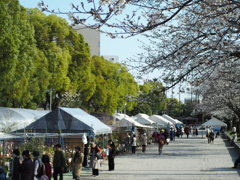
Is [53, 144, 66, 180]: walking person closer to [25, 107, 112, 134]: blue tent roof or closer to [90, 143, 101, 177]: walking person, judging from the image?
[90, 143, 101, 177]: walking person

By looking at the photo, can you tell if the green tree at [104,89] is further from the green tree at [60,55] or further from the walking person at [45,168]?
the walking person at [45,168]

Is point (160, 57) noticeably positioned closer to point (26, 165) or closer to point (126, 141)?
point (26, 165)

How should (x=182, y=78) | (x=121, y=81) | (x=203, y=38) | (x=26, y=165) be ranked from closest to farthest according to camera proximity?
(x=26, y=165), (x=203, y=38), (x=182, y=78), (x=121, y=81)

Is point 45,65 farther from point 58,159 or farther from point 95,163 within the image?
point 58,159

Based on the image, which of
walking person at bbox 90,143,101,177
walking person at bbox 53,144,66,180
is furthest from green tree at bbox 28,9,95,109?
walking person at bbox 53,144,66,180

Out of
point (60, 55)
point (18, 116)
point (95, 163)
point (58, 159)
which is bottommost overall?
point (95, 163)

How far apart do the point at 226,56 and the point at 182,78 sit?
2.07m

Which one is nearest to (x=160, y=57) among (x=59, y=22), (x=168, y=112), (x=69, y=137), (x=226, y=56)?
(x=226, y=56)

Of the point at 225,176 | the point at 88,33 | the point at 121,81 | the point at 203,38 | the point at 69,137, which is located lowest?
the point at 225,176

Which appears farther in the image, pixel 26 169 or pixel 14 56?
pixel 14 56

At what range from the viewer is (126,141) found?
34.6 m

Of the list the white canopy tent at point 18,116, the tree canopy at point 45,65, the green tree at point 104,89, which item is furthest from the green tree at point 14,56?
the green tree at point 104,89

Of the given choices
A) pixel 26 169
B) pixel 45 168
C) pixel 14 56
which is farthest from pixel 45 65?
pixel 26 169

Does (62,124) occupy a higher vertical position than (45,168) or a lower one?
higher
